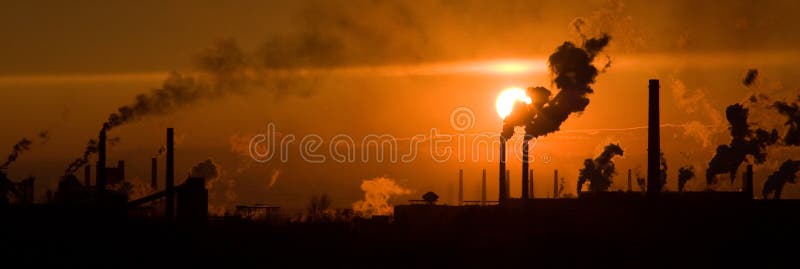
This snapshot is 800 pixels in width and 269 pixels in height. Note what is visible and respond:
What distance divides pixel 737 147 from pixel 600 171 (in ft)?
42.6

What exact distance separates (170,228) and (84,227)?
5.40 ft

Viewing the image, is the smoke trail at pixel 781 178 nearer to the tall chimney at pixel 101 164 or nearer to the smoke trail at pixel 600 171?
the smoke trail at pixel 600 171

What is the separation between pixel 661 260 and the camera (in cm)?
2692

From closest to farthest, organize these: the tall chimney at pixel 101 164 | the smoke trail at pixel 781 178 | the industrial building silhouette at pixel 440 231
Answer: the industrial building silhouette at pixel 440 231
the tall chimney at pixel 101 164
the smoke trail at pixel 781 178

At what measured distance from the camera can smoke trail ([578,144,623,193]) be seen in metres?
68.7

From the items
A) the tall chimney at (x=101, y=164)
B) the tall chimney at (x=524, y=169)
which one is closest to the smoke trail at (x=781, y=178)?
the tall chimney at (x=524, y=169)

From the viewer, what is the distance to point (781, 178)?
201ft

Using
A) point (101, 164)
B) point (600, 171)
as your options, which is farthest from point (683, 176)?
point (101, 164)

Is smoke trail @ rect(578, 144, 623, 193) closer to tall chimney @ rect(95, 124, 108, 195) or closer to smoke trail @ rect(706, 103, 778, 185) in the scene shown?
smoke trail @ rect(706, 103, 778, 185)

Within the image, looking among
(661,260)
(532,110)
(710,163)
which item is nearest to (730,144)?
(710,163)

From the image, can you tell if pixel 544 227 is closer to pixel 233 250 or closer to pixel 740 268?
pixel 740 268

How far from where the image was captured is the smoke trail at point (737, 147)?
57.2 m

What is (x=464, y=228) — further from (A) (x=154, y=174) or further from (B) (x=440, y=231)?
(A) (x=154, y=174)

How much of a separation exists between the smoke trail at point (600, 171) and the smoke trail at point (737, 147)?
9.69m
